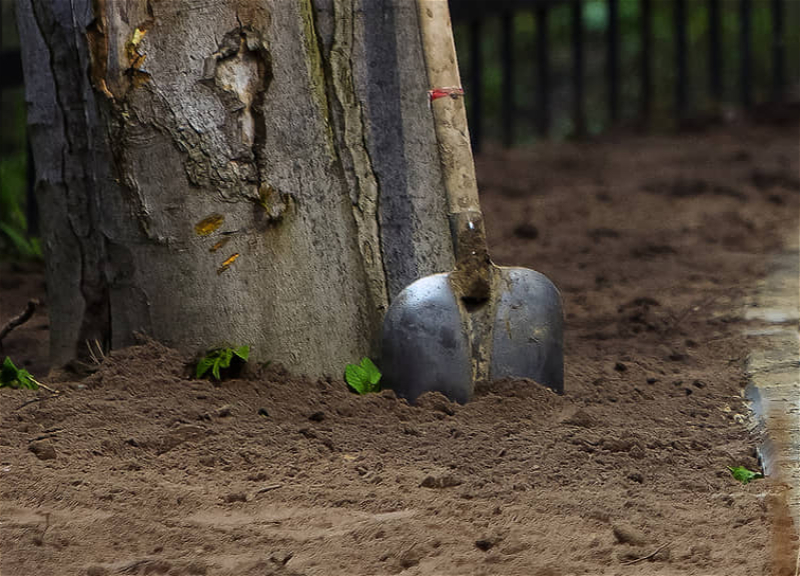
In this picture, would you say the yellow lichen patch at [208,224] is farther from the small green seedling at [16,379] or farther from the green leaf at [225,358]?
the small green seedling at [16,379]

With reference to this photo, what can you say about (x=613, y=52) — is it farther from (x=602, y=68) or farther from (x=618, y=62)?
(x=602, y=68)

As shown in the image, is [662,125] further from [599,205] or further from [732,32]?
[599,205]

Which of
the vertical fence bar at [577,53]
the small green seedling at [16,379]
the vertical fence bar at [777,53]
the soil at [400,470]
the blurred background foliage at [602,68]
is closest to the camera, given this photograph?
Result: the soil at [400,470]

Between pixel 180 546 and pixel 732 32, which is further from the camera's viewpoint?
pixel 732 32

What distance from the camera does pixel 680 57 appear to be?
6.59 metres

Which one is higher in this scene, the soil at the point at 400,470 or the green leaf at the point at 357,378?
the green leaf at the point at 357,378

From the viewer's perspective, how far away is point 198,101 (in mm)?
2523

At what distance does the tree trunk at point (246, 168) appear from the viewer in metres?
2.52

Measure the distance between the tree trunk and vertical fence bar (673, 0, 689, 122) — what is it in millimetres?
4263

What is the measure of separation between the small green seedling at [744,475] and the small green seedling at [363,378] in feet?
2.78

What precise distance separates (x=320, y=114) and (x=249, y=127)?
0.18 m

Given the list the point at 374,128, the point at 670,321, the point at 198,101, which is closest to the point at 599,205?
the point at 670,321

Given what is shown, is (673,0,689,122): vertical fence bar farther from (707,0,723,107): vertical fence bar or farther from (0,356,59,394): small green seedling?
(0,356,59,394): small green seedling

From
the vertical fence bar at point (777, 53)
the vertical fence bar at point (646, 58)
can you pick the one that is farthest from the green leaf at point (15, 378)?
the vertical fence bar at point (777, 53)
